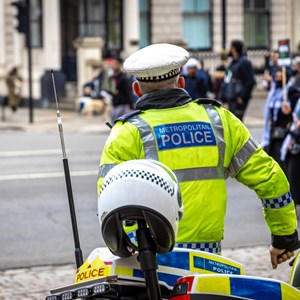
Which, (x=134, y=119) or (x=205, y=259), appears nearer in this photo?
(x=205, y=259)

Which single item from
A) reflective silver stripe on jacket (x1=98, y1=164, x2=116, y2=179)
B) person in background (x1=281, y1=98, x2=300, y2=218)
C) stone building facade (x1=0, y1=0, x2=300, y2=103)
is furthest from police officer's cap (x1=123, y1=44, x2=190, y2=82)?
stone building facade (x1=0, y1=0, x2=300, y2=103)

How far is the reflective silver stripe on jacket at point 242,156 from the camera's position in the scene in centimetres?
457

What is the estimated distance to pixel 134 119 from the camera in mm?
4492

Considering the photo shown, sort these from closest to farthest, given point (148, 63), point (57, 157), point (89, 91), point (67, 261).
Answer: point (148, 63) → point (67, 261) → point (57, 157) → point (89, 91)

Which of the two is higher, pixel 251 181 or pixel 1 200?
pixel 251 181

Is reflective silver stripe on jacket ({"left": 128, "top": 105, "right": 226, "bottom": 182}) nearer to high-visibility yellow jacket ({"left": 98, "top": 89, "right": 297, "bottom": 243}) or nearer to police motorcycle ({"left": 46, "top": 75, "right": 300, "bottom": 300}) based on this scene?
high-visibility yellow jacket ({"left": 98, "top": 89, "right": 297, "bottom": 243})

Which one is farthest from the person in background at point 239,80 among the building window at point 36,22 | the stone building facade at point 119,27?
the building window at point 36,22

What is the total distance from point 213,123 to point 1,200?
8899 mm

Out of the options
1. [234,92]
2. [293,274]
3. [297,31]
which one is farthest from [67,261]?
[297,31]

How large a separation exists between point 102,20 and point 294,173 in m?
24.6

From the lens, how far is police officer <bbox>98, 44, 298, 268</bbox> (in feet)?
14.5

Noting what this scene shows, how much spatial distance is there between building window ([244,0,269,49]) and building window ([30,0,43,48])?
7.43 meters

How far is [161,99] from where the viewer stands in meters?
4.51

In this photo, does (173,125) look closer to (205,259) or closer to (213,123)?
(213,123)
